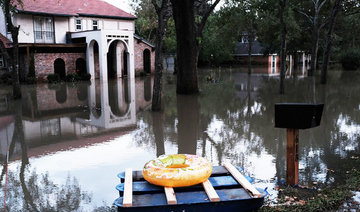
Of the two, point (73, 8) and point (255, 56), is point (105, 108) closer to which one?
point (73, 8)

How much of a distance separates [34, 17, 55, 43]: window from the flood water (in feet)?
45.0

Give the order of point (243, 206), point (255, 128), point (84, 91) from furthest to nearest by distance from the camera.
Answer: point (84, 91), point (255, 128), point (243, 206)

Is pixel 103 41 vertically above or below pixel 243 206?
above

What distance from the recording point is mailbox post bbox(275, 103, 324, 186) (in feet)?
18.4

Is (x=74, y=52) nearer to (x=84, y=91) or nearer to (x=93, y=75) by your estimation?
(x=93, y=75)

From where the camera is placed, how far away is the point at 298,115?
5684mm

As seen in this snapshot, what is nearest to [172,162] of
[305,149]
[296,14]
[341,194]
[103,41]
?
[341,194]

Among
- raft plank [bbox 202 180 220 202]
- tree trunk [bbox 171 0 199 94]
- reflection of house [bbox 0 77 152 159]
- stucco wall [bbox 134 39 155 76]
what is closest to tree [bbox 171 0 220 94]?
A: tree trunk [bbox 171 0 199 94]

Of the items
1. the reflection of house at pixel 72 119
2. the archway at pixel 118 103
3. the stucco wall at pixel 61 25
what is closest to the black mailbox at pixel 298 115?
the reflection of house at pixel 72 119

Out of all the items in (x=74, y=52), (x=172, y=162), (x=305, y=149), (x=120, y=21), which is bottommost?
(x=305, y=149)

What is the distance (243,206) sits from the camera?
4.85 meters

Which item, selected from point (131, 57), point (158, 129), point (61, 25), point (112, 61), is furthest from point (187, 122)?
point (112, 61)

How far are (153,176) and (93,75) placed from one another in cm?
2668

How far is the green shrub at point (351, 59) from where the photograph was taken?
40188 millimetres
